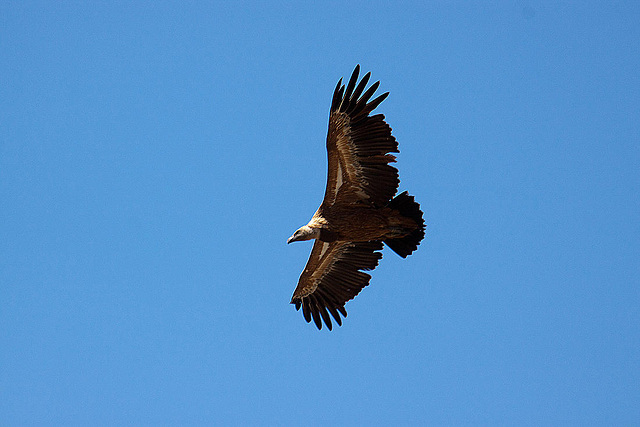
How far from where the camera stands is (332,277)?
15547mm

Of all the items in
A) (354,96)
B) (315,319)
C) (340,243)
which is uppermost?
(354,96)

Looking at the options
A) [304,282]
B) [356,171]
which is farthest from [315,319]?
[356,171]

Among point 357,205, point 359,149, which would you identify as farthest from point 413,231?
point 359,149

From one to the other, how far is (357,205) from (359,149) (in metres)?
1.07

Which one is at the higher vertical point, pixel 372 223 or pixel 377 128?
pixel 377 128

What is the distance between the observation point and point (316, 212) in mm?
14570

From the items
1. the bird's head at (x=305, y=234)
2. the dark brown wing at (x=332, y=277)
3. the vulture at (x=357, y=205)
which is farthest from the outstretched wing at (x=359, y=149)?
the dark brown wing at (x=332, y=277)

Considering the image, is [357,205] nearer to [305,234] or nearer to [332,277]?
[305,234]

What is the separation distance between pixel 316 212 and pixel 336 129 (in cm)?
172

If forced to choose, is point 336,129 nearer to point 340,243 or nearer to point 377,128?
point 377,128

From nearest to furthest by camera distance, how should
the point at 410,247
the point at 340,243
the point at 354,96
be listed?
the point at 354,96 → the point at 410,247 → the point at 340,243

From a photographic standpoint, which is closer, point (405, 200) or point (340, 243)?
point (405, 200)

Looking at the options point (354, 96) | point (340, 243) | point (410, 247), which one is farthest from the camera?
point (340, 243)

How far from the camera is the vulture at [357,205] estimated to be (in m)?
13.5
